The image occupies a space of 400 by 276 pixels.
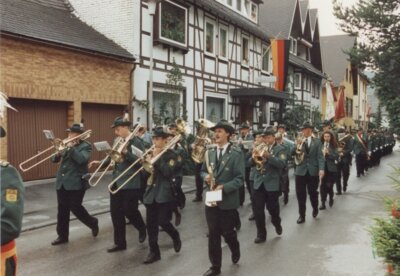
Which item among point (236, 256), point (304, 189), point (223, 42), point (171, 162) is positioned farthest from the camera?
point (223, 42)

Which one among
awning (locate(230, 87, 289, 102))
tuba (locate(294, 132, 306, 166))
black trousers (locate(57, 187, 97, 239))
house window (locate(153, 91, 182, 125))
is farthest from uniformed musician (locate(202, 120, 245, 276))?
awning (locate(230, 87, 289, 102))

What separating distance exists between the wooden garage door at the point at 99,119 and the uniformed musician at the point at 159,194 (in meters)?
9.01

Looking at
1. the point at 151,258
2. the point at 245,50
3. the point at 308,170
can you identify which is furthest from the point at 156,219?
the point at 245,50

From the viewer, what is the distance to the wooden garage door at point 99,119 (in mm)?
15633

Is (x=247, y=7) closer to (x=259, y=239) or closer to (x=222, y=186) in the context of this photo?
(x=259, y=239)

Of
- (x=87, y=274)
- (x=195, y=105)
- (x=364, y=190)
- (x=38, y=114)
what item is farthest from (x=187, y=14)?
(x=87, y=274)

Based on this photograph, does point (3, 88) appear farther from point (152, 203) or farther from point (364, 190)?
point (364, 190)

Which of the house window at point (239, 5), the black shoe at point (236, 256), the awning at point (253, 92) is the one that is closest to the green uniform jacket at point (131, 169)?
the black shoe at point (236, 256)

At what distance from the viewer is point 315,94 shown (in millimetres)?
44219

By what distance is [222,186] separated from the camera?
6.19 m

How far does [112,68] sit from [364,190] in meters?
8.95

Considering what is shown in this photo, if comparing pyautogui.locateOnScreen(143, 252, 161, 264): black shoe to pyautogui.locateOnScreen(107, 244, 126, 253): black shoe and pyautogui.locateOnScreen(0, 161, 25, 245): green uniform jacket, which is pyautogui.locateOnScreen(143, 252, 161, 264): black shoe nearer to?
pyautogui.locateOnScreen(107, 244, 126, 253): black shoe

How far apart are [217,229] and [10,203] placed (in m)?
3.53

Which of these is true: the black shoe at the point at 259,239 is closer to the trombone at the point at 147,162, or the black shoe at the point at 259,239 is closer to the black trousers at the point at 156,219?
the black trousers at the point at 156,219
